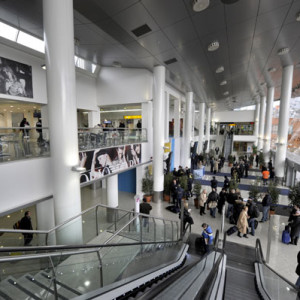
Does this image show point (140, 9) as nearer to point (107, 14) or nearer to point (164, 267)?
point (107, 14)

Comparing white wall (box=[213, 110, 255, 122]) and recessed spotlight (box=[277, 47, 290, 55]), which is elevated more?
recessed spotlight (box=[277, 47, 290, 55])

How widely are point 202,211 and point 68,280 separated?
6707 mm

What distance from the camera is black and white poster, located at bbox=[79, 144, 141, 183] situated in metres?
6.13

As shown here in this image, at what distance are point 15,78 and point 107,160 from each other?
471 cm

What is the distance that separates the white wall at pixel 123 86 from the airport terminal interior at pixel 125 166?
0.20 feet

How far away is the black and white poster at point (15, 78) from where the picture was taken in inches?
259

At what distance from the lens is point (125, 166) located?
8.35m

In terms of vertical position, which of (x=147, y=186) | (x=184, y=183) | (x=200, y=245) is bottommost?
(x=200, y=245)

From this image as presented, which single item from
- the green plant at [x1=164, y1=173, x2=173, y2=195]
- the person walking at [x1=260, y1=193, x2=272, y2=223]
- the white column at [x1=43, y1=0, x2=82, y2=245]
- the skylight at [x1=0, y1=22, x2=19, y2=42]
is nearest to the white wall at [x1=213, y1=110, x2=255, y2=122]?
the green plant at [x1=164, y1=173, x2=173, y2=195]

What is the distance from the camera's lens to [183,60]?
843 cm

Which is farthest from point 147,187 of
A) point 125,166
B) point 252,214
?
point 252,214

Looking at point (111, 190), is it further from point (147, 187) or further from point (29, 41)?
point (29, 41)

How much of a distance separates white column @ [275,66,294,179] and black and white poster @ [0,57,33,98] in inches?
549

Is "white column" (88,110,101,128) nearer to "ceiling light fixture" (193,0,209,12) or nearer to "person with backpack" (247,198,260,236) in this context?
"ceiling light fixture" (193,0,209,12)
